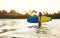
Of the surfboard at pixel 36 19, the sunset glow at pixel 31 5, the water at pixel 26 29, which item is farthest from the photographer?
the sunset glow at pixel 31 5

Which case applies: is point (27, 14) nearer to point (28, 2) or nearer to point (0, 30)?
point (28, 2)

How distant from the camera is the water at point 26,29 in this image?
1353mm

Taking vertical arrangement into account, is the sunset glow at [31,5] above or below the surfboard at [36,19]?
above

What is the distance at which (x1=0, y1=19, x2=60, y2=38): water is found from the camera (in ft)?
4.44

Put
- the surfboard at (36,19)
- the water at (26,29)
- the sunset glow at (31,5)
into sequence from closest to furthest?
the water at (26,29)
the surfboard at (36,19)
the sunset glow at (31,5)

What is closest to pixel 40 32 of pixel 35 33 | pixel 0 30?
pixel 35 33

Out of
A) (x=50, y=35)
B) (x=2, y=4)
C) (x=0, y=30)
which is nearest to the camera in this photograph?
(x=50, y=35)

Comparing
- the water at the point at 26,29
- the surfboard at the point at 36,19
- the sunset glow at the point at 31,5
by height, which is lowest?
the water at the point at 26,29

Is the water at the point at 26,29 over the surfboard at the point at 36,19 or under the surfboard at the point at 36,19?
under

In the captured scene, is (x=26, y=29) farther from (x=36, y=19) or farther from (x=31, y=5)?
(x=31, y=5)

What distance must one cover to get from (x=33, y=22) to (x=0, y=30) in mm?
281

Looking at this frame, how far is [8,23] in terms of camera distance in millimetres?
1579

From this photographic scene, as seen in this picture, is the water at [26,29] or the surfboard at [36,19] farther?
the surfboard at [36,19]

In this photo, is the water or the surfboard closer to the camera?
the water
